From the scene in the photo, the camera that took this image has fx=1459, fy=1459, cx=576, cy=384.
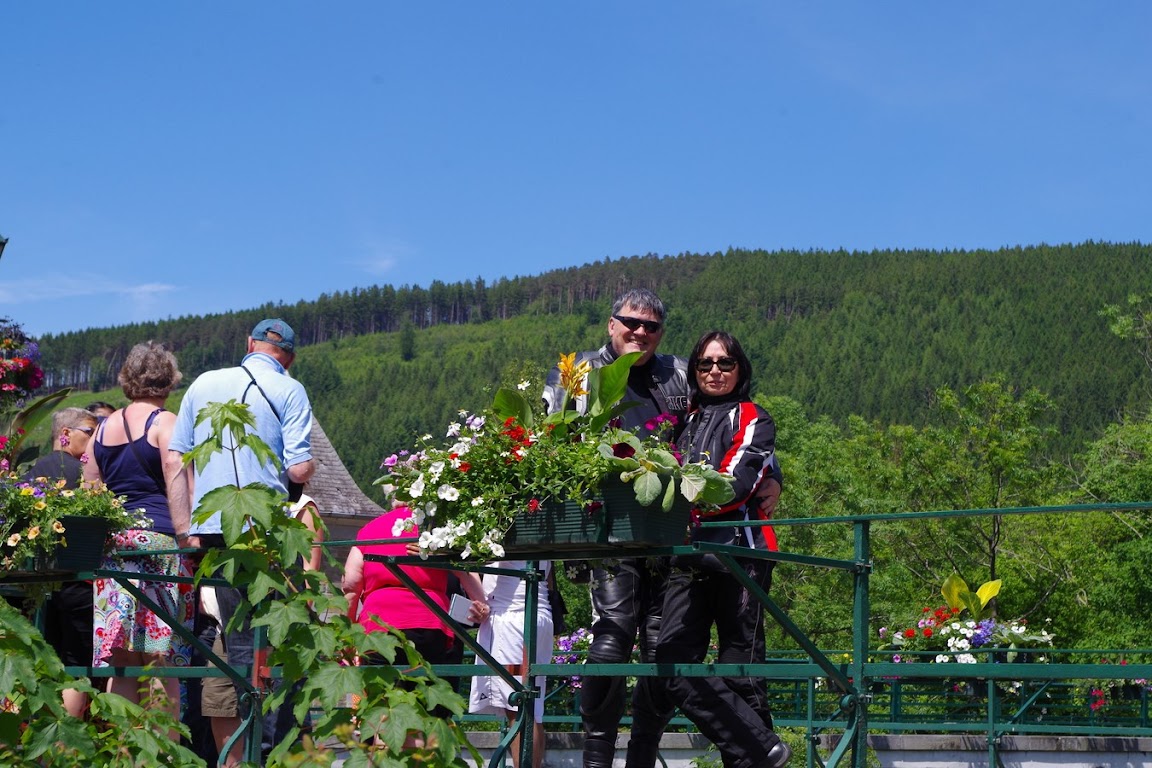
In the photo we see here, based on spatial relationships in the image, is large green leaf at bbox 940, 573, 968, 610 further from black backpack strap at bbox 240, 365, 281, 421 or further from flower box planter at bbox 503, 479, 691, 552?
flower box planter at bbox 503, 479, 691, 552

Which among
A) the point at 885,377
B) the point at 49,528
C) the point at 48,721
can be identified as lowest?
the point at 48,721

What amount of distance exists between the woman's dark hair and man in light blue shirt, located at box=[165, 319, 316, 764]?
1.59 m

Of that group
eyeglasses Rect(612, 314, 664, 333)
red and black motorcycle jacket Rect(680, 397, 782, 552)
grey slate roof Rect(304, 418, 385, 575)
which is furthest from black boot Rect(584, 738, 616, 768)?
grey slate roof Rect(304, 418, 385, 575)

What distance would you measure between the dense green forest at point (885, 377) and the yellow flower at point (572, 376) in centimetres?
26

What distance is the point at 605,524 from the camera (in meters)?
3.91

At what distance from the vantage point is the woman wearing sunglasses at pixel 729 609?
15.4ft

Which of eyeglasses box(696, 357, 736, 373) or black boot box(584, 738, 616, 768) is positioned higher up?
eyeglasses box(696, 357, 736, 373)

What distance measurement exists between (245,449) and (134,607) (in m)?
0.84

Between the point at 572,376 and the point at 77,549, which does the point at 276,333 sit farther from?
the point at 572,376

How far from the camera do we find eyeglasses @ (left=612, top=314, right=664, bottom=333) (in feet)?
17.4

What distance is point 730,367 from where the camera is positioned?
200 inches

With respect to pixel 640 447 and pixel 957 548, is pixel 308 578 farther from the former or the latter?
pixel 957 548

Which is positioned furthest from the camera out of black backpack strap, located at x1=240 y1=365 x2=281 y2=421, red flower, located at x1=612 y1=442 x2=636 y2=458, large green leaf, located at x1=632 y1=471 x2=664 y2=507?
black backpack strap, located at x1=240 y1=365 x2=281 y2=421

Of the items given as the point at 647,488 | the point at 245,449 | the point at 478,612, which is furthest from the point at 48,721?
the point at 478,612
